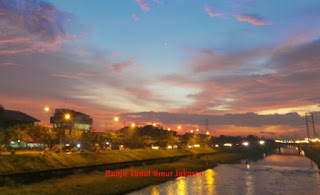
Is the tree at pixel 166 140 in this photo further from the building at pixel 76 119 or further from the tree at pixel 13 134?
the tree at pixel 13 134

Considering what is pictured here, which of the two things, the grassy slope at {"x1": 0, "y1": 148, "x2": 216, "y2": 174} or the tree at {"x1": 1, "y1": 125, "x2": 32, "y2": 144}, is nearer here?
the grassy slope at {"x1": 0, "y1": 148, "x2": 216, "y2": 174}

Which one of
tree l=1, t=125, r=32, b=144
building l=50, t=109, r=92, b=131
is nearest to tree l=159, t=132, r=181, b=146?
building l=50, t=109, r=92, b=131

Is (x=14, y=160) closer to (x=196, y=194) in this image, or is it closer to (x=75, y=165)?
(x=75, y=165)

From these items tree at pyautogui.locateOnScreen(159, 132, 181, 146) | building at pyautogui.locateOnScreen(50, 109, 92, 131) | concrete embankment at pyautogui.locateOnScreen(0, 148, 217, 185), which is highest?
building at pyautogui.locateOnScreen(50, 109, 92, 131)

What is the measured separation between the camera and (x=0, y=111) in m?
71.9

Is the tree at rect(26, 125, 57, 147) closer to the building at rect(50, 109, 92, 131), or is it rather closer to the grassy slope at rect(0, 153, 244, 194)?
the grassy slope at rect(0, 153, 244, 194)

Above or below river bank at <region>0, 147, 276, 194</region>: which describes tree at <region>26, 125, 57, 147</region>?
above

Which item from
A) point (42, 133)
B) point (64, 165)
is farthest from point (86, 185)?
point (42, 133)

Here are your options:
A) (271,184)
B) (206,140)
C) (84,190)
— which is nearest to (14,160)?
(84,190)

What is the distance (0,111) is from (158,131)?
Result: 3437 inches

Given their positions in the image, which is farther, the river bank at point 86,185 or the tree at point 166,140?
the tree at point 166,140

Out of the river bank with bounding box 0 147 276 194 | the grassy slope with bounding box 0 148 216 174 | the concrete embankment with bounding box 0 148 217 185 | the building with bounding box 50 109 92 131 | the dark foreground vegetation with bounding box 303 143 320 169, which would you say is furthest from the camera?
the building with bounding box 50 109 92 131

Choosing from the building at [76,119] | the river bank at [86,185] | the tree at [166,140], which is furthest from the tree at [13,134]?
the building at [76,119]

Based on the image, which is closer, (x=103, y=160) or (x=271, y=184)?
(x=271, y=184)
